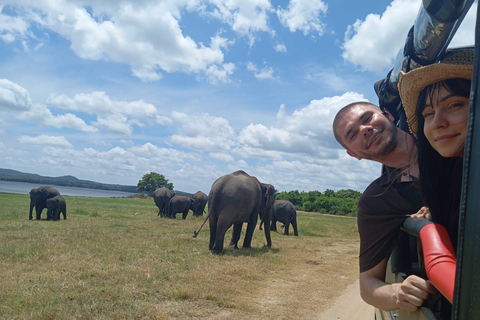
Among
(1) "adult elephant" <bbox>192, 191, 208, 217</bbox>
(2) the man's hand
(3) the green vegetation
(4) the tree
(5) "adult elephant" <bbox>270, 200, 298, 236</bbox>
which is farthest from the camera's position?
(4) the tree

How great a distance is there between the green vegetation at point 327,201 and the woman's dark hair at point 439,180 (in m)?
41.1

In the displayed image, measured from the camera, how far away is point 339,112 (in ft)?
7.78

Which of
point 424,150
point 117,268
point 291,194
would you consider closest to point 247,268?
point 117,268

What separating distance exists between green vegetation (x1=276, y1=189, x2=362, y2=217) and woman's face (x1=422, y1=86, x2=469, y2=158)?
136 ft

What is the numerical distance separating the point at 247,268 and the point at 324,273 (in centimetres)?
185

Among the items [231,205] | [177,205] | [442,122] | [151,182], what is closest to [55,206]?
[177,205]

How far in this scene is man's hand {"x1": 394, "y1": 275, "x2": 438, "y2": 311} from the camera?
1395 millimetres

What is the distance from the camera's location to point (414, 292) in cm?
143

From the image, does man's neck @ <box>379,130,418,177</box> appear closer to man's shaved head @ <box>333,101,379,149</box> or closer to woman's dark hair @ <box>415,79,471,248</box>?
man's shaved head @ <box>333,101,379,149</box>

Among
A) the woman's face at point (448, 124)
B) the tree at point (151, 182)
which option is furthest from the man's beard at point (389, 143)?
the tree at point (151, 182)

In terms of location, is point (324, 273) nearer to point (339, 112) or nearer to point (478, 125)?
point (339, 112)

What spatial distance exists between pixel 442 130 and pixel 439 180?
1.35 feet

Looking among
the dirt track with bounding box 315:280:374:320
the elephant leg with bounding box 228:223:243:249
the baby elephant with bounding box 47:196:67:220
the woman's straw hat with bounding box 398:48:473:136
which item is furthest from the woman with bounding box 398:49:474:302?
the baby elephant with bounding box 47:196:67:220

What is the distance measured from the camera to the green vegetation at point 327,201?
44594mm
